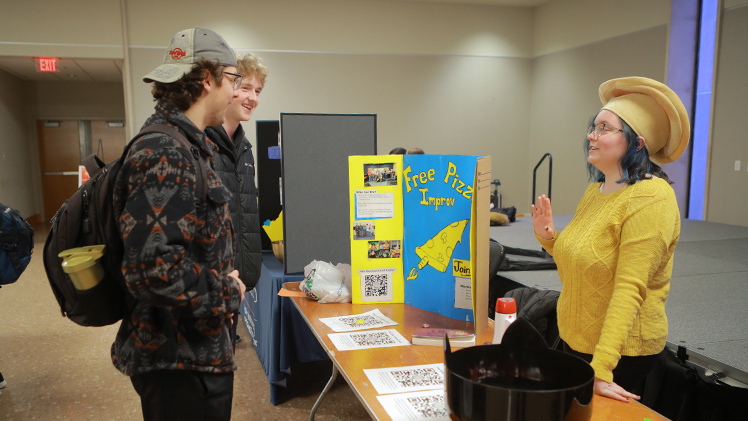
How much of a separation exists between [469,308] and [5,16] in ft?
24.4

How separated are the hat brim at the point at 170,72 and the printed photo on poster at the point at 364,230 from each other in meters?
0.87

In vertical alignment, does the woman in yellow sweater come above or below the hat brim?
below

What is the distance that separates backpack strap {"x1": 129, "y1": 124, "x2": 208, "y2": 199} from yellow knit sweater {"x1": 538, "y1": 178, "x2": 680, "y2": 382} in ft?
3.15

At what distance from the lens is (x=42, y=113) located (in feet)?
31.9

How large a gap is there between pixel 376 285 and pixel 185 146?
1009 mm

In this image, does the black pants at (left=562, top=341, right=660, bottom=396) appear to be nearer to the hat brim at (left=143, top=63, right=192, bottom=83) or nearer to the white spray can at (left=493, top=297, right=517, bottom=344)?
the white spray can at (left=493, top=297, right=517, bottom=344)

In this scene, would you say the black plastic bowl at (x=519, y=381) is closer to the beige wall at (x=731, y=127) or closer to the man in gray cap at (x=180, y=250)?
the man in gray cap at (x=180, y=250)

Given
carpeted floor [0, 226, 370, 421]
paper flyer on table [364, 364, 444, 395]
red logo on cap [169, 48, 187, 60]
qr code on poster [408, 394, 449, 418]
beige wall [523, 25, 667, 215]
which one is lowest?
carpeted floor [0, 226, 370, 421]

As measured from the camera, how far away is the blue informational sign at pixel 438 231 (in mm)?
1606

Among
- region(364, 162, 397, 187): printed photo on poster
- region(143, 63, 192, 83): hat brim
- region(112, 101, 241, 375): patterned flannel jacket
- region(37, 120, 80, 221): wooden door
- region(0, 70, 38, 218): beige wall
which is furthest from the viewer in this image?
region(37, 120, 80, 221): wooden door

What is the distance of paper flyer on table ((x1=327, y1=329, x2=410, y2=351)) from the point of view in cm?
153

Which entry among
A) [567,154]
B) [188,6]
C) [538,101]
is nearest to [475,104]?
[538,101]

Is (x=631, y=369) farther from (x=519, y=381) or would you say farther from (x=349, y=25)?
(x=349, y=25)

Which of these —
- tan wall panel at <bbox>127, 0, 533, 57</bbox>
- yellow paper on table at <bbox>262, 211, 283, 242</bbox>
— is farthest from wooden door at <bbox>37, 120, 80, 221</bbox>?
yellow paper on table at <bbox>262, 211, 283, 242</bbox>
